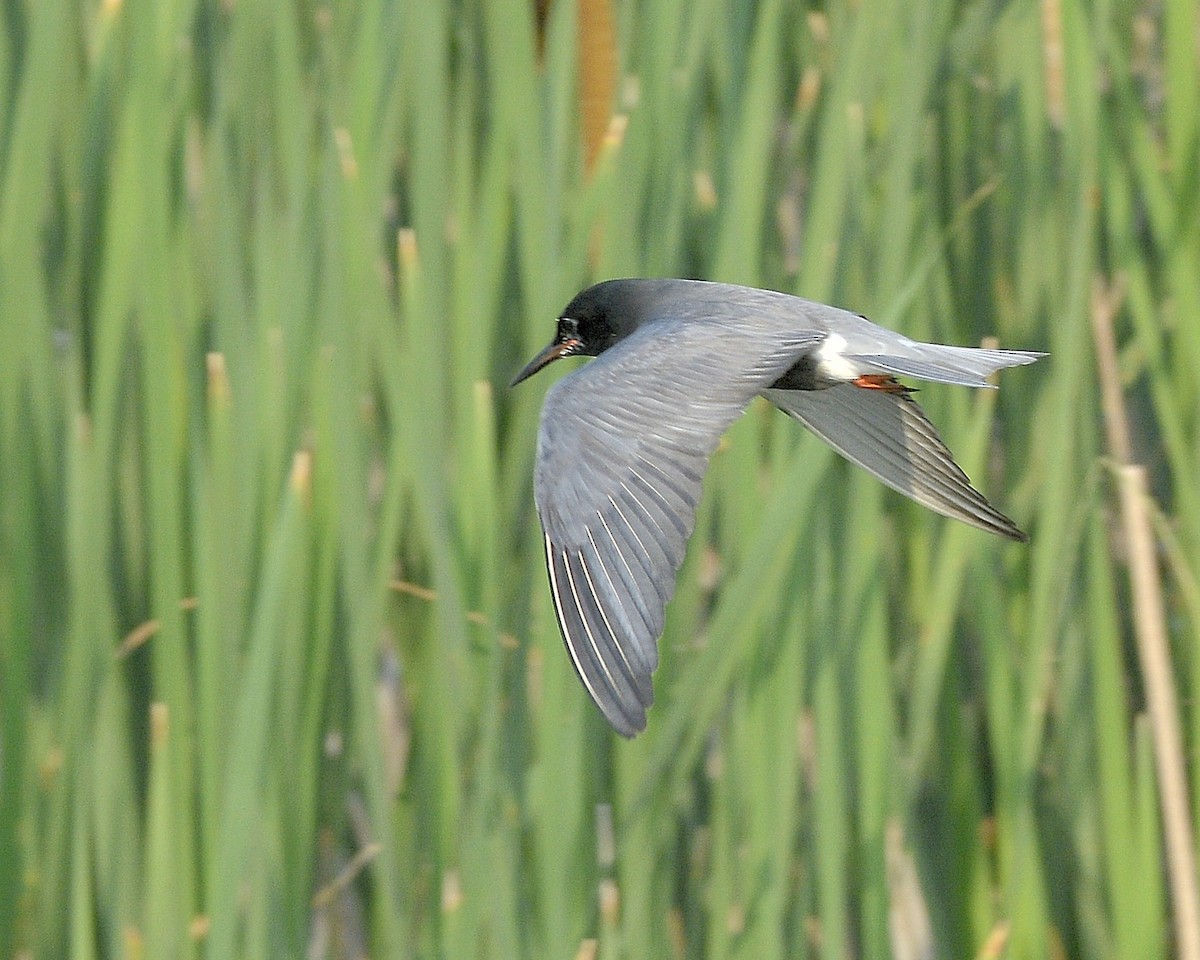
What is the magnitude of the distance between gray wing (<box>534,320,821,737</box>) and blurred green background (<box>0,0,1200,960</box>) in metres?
0.11

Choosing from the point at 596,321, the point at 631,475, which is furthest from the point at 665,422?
the point at 596,321

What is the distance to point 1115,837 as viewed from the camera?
1150 mm

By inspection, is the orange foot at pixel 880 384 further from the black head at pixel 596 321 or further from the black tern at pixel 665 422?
the black head at pixel 596 321

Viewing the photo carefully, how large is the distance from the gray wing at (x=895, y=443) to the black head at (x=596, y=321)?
11cm

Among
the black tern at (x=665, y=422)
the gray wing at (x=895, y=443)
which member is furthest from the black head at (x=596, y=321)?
the gray wing at (x=895, y=443)

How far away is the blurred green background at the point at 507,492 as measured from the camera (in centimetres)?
102

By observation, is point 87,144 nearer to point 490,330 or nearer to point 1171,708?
point 490,330

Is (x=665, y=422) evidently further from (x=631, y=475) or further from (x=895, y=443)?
(x=895, y=443)

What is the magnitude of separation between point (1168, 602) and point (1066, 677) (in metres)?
0.18

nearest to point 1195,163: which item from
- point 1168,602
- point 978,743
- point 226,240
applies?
point 1168,602

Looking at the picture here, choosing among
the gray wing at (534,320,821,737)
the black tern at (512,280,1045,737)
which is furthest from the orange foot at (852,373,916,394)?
the gray wing at (534,320,821,737)

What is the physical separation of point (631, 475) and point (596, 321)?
1.05 feet

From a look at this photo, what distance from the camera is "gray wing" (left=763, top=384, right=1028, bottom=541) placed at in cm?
106

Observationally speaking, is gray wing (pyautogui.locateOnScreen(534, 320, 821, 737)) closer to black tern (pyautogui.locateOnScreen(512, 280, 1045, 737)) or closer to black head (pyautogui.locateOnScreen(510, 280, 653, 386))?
black tern (pyautogui.locateOnScreen(512, 280, 1045, 737))
